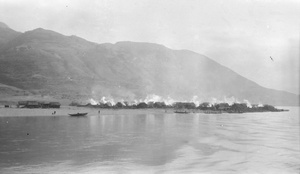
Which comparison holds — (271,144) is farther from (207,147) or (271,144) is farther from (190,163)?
(190,163)

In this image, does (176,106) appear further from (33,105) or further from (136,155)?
(136,155)

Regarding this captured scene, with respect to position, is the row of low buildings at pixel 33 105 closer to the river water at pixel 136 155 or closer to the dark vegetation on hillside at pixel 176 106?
the dark vegetation on hillside at pixel 176 106

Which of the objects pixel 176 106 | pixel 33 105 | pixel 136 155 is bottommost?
pixel 136 155

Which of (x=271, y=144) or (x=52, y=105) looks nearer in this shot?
(x=271, y=144)

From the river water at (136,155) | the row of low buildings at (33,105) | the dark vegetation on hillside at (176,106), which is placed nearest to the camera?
the river water at (136,155)

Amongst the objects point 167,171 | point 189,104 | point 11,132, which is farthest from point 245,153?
point 189,104

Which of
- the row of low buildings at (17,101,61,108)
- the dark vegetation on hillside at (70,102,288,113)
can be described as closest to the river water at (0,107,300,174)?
the row of low buildings at (17,101,61,108)

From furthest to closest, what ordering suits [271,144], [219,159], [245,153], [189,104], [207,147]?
1. [189,104]
2. [271,144]
3. [207,147]
4. [245,153]
5. [219,159]

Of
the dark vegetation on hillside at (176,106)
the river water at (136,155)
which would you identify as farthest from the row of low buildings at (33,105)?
the river water at (136,155)

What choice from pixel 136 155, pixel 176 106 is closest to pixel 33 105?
pixel 176 106

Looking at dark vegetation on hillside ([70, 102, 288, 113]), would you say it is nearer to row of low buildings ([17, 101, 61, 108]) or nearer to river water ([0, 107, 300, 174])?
row of low buildings ([17, 101, 61, 108])

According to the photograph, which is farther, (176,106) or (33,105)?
(176,106)
